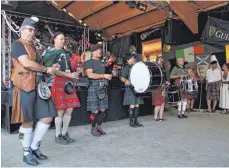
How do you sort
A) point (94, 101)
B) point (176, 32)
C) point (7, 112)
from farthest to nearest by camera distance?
1. point (176, 32)
2. point (7, 112)
3. point (94, 101)

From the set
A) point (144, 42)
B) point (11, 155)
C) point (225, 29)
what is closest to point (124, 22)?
point (144, 42)

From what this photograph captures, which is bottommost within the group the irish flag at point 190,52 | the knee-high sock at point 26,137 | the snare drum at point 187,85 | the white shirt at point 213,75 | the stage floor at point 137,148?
the stage floor at point 137,148

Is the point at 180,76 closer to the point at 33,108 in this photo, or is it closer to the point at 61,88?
the point at 61,88

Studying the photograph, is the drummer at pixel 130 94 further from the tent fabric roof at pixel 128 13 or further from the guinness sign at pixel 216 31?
the guinness sign at pixel 216 31

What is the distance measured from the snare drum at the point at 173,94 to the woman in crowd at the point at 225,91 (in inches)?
65.2

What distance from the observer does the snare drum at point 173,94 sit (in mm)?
5105

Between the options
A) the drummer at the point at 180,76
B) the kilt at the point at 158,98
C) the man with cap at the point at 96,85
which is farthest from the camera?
the drummer at the point at 180,76

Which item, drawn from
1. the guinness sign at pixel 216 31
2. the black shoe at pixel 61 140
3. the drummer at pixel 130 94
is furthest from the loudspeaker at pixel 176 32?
the black shoe at pixel 61 140

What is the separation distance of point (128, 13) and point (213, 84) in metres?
2.70

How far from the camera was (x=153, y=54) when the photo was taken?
7.60 meters

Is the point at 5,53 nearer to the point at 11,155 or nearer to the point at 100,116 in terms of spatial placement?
the point at 100,116

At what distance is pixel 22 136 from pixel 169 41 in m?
4.55

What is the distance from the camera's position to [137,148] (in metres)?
2.91

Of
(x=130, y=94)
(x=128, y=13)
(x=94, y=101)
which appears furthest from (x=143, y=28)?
(x=94, y=101)
